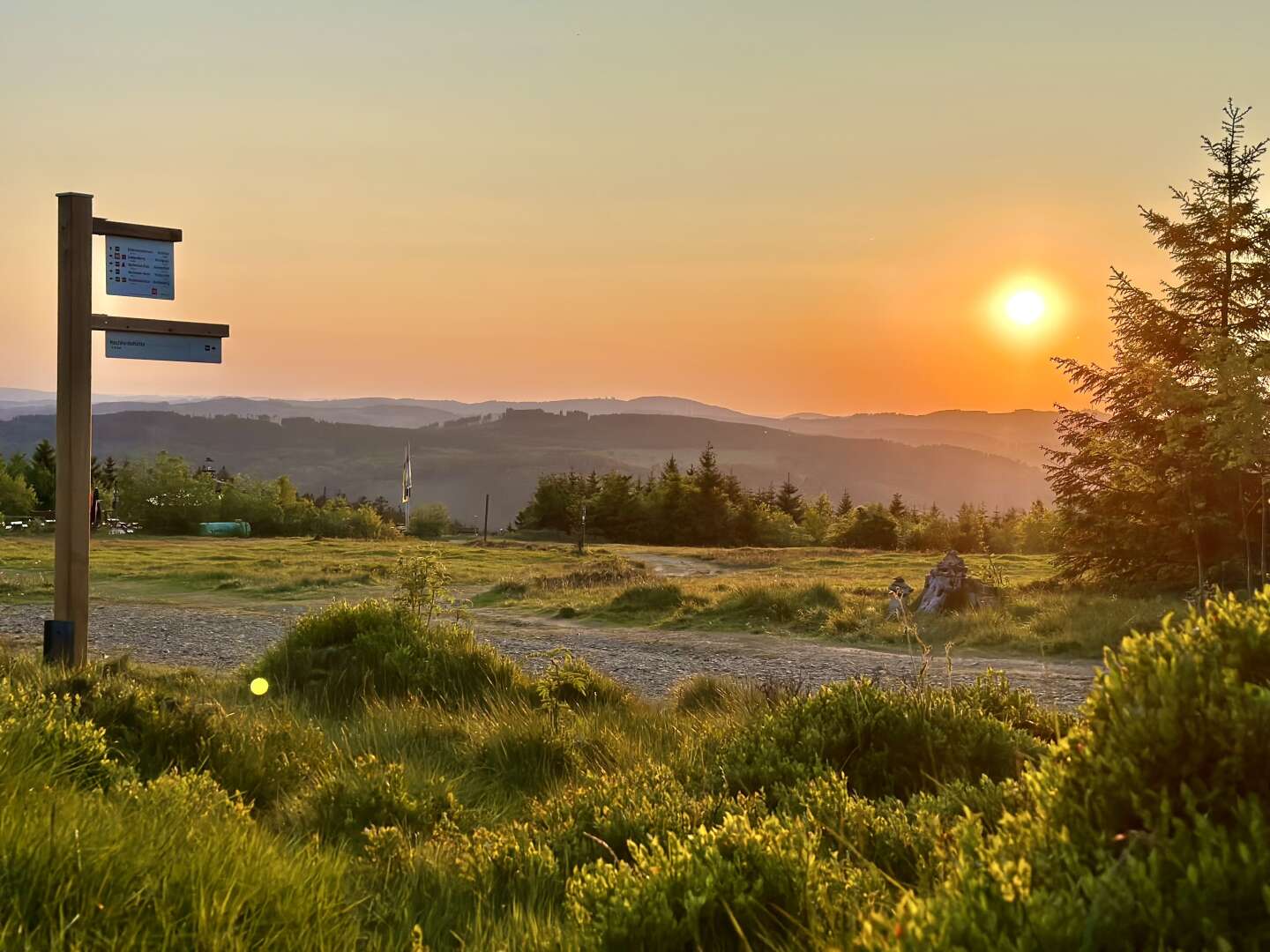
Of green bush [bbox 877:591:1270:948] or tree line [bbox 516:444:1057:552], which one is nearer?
green bush [bbox 877:591:1270:948]

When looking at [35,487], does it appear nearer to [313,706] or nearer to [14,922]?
[313,706]

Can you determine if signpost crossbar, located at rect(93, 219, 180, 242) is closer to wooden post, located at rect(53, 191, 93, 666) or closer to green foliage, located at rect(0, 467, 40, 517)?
wooden post, located at rect(53, 191, 93, 666)

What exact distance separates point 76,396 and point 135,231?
1.48 meters

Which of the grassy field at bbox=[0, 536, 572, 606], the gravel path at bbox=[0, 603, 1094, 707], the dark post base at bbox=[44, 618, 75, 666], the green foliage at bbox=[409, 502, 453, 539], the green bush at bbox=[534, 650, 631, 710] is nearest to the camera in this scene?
the dark post base at bbox=[44, 618, 75, 666]

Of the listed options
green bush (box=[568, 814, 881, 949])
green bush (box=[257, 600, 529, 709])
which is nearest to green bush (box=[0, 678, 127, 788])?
green bush (box=[568, 814, 881, 949])

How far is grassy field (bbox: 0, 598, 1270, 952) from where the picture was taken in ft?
7.75

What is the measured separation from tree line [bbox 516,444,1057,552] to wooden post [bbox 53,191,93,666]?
56.0 metres

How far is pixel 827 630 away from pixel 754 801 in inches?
605

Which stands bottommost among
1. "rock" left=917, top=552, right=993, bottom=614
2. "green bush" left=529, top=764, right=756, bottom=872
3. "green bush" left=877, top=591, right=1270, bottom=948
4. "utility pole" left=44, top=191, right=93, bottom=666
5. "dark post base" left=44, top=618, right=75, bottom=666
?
"rock" left=917, top=552, right=993, bottom=614

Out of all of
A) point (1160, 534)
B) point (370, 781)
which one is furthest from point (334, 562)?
point (370, 781)

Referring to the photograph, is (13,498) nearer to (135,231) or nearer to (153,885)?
(135,231)

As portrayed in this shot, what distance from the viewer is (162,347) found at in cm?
848

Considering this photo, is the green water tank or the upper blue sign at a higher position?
the upper blue sign

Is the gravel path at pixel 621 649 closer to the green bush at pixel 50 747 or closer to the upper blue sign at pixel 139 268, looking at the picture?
the upper blue sign at pixel 139 268
